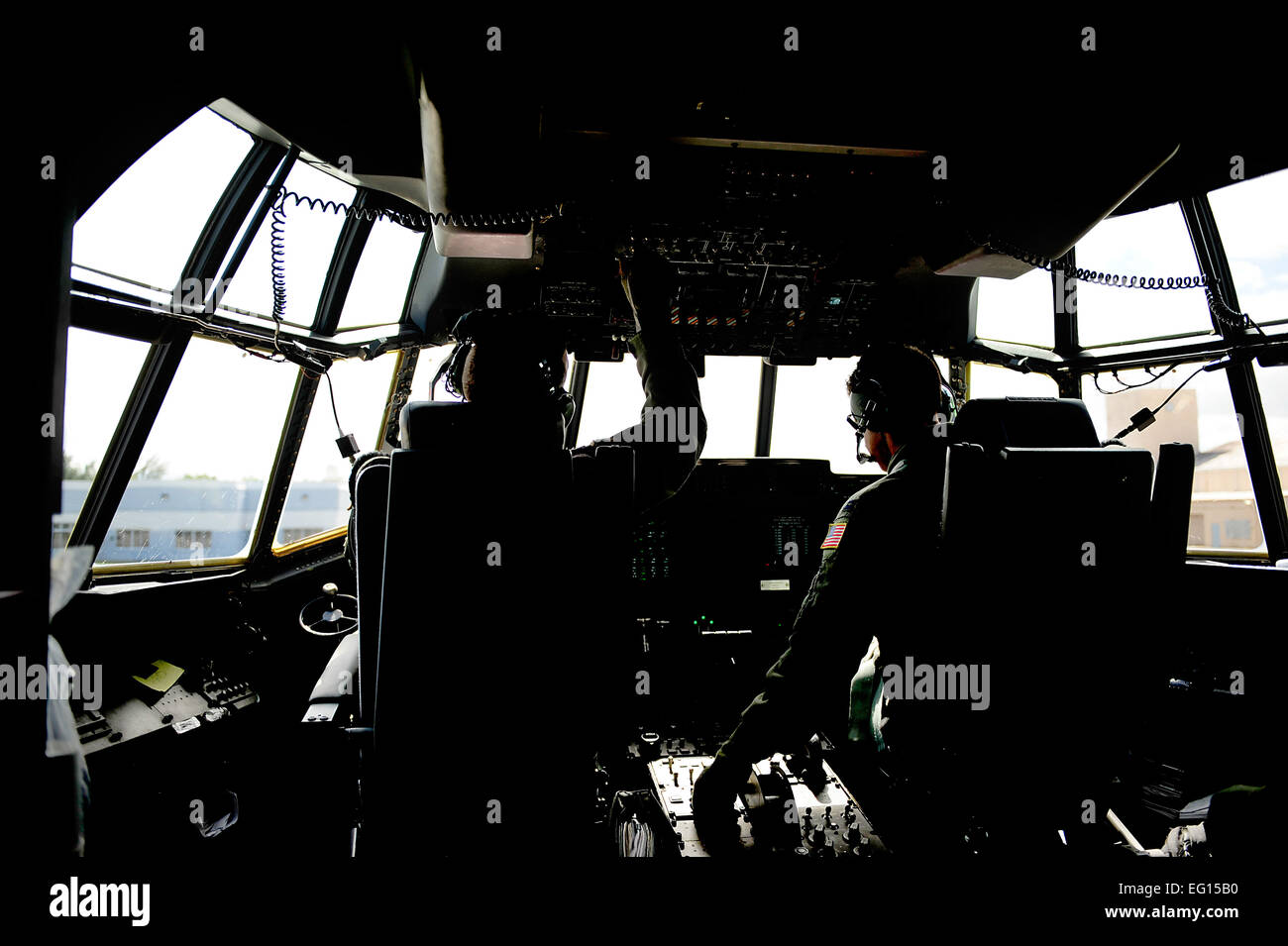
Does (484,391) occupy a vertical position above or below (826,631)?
above

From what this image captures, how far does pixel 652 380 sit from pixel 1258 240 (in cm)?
302

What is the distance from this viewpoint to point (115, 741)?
190 centimetres

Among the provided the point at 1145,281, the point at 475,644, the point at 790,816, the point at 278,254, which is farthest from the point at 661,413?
the point at 1145,281

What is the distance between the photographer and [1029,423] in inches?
53.0

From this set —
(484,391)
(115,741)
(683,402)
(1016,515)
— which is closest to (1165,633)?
(1016,515)

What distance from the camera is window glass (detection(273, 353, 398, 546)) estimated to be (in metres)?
3.03

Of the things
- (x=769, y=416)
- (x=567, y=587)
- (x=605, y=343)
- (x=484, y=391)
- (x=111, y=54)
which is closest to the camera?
(x=111, y=54)

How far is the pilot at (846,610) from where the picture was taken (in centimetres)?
118

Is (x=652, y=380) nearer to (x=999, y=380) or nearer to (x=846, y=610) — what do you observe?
(x=846, y=610)

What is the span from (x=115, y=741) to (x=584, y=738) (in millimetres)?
1718

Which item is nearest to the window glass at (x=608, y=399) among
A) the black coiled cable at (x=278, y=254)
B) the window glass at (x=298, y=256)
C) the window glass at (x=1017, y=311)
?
the window glass at (x=298, y=256)

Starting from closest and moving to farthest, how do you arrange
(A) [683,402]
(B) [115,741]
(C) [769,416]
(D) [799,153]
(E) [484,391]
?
(E) [484,391] < (D) [799,153] < (A) [683,402] < (B) [115,741] < (C) [769,416]

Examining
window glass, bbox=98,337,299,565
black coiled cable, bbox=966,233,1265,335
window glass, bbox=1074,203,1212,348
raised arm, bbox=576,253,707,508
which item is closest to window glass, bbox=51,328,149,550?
window glass, bbox=98,337,299,565
